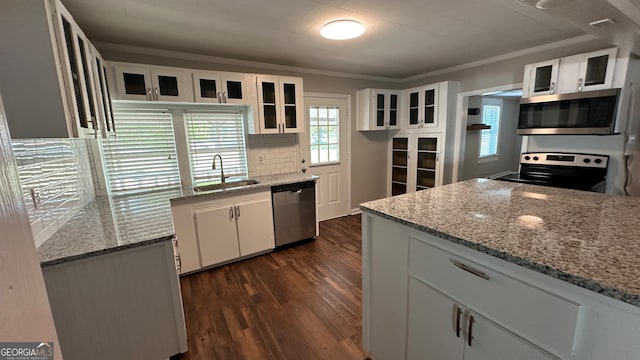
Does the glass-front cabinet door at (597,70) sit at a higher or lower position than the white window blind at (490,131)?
higher

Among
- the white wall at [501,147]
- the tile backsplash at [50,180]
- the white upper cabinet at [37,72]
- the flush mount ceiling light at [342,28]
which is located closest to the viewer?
the white upper cabinet at [37,72]

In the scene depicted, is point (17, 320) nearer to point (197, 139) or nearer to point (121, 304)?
point (121, 304)

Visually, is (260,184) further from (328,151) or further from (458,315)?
(458,315)

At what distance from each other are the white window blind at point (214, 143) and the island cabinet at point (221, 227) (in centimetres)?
62

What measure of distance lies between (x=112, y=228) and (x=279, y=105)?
86.1 inches

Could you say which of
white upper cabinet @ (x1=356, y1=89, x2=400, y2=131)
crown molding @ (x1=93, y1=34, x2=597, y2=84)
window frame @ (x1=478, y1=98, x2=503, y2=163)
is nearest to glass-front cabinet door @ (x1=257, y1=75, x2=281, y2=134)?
crown molding @ (x1=93, y1=34, x2=597, y2=84)

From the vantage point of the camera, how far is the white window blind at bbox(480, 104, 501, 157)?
5.25 m

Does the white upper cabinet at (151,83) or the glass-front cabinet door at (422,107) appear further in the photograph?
the glass-front cabinet door at (422,107)

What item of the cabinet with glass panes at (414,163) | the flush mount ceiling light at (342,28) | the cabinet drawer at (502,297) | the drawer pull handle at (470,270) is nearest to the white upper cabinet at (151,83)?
the flush mount ceiling light at (342,28)

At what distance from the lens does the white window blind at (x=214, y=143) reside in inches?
124

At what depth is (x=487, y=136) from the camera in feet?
17.5

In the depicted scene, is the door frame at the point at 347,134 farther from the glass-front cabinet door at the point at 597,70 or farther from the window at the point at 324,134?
the glass-front cabinet door at the point at 597,70

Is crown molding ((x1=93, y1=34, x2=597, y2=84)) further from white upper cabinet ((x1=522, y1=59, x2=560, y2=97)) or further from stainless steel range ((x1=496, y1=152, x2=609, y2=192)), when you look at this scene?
stainless steel range ((x1=496, y1=152, x2=609, y2=192))

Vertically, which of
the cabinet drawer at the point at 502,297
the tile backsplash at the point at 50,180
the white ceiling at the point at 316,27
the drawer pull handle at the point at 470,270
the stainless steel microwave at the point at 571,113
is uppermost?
the white ceiling at the point at 316,27
